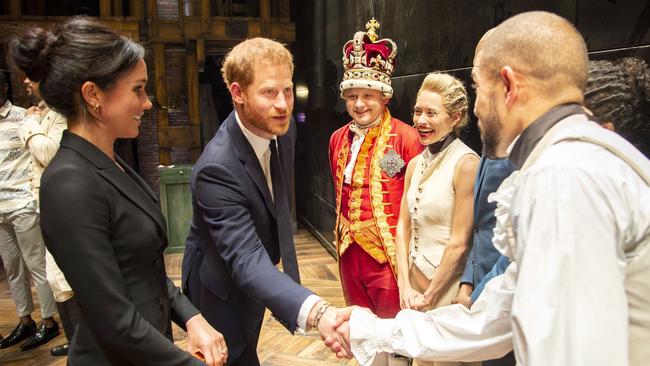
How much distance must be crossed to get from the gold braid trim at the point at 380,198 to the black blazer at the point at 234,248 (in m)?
0.82

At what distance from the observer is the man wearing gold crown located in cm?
258

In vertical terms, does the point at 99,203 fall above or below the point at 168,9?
below

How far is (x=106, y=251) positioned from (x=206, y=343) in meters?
0.45

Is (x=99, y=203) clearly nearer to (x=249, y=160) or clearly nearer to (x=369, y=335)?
(x=249, y=160)

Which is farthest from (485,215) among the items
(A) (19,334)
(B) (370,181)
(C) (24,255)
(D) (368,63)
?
(A) (19,334)

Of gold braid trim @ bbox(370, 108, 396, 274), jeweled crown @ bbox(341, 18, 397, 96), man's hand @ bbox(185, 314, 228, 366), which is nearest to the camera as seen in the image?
man's hand @ bbox(185, 314, 228, 366)

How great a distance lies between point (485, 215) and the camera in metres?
1.90

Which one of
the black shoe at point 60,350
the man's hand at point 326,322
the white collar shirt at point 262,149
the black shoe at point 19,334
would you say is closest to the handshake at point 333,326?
the man's hand at point 326,322

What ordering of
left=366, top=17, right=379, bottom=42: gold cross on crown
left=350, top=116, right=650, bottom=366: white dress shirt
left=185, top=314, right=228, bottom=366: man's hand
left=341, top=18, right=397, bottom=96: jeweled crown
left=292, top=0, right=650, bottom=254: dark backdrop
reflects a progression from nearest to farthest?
left=350, top=116, right=650, bottom=366: white dress shirt, left=185, top=314, right=228, bottom=366: man's hand, left=292, top=0, right=650, bottom=254: dark backdrop, left=341, top=18, right=397, bottom=96: jeweled crown, left=366, top=17, right=379, bottom=42: gold cross on crown

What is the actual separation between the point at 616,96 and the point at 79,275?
62.6 inches

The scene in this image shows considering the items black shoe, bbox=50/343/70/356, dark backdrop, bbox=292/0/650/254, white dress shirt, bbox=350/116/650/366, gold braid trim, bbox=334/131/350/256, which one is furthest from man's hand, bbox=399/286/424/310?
black shoe, bbox=50/343/70/356

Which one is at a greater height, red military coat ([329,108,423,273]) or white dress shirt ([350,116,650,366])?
white dress shirt ([350,116,650,366])

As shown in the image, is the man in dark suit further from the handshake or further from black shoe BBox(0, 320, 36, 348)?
black shoe BBox(0, 320, 36, 348)

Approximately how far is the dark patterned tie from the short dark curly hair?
1027mm
